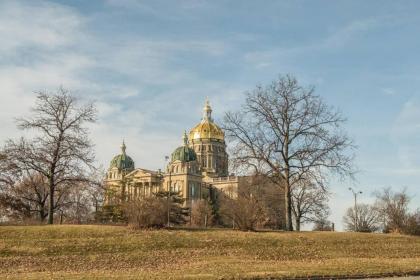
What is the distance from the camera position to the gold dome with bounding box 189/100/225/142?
135 m

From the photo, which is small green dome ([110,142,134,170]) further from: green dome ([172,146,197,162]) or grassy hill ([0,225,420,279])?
grassy hill ([0,225,420,279])

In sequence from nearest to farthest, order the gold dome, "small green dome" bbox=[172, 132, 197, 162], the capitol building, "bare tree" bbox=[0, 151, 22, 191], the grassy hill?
the grassy hill, "bare tree" bbox=[0, 151, 22, 191], the capitol building, "small green dome" bbox=[172, 132, 197, 162], the gold dome

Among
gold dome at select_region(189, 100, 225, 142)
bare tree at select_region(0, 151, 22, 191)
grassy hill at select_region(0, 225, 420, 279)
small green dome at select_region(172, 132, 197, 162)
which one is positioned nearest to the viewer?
grassy hill at select_region(0, 225, 420, 279)

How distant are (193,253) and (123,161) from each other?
115419mm

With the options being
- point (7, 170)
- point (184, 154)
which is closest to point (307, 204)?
point (7, 170)

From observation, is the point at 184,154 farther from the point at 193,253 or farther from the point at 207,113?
the point at 193,253

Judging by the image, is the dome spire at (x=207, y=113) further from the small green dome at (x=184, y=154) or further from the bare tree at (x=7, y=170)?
the bare tree at (x=7, y=170)

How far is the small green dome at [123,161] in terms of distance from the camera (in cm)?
13750

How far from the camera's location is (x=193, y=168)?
413 ft

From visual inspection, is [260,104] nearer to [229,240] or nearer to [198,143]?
[229,240]

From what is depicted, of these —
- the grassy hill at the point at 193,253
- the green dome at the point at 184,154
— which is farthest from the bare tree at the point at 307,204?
the green dome at the point at 184,154

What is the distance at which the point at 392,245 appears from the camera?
2969 centimetres

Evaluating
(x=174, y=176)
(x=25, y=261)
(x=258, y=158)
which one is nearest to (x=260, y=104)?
(x=258, y=158)

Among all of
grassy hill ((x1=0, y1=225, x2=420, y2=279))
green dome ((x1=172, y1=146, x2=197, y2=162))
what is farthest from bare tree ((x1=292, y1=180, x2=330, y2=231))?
green dome ((x1=172, y1=146, x2=197, y2=162))
